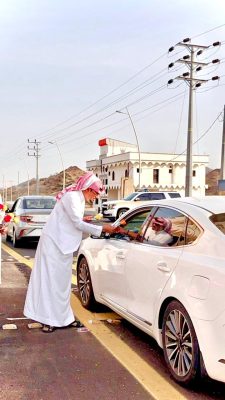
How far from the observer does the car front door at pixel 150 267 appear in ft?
14.1

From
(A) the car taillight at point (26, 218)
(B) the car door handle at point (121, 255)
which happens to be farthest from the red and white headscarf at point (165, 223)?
(A) the car taillight at point (26, 218)

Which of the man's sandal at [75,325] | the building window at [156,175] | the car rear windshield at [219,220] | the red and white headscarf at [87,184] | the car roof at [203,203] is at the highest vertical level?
the building window at [156,175]

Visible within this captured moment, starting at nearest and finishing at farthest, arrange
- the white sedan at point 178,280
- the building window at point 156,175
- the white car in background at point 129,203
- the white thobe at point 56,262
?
the white sedan at point 178,280
the white thobe at point 56,262
the white car in background at point 129,203
the building window at point 156,175

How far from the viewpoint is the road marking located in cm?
388

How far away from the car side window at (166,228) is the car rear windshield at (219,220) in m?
0.31

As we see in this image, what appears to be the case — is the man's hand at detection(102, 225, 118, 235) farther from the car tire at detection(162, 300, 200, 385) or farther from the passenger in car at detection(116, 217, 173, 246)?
the car tire at detection(162, 300, 200, 385)

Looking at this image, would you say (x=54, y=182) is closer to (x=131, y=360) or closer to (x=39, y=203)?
(x=39, y=203)

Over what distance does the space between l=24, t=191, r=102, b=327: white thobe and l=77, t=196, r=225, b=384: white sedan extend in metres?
0.51

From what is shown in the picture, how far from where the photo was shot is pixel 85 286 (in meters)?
6.50

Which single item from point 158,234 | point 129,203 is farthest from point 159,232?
point 129,203

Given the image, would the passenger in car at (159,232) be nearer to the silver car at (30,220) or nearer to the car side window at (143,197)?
the silver car at (30,220)

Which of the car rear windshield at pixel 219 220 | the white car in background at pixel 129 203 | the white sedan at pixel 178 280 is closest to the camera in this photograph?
the white sedan at pixel 178 280

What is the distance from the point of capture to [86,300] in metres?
6.43

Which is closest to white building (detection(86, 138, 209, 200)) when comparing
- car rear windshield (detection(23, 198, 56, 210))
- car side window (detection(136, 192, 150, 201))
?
car side window (detection(136, 192, 150, 201))
